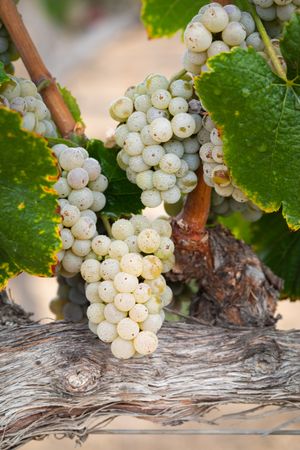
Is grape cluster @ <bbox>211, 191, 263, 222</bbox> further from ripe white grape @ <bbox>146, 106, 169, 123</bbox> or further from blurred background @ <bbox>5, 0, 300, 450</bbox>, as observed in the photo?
blurred background @ <bbox>5, 0, 300, 450</bbox>

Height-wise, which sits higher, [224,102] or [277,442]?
[224,102]

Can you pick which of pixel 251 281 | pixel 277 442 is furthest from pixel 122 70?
pixel 251 281

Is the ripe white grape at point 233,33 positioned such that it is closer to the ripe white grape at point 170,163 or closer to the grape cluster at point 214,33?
the grape cluster at point 214,33

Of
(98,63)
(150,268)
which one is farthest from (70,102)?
(98,63)

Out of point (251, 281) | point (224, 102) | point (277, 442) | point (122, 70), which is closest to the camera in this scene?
point (224, 102)

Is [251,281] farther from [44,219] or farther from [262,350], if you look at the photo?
[44,219]

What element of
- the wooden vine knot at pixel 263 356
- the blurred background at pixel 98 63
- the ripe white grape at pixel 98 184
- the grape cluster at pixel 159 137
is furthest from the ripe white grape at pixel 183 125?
the blurred background at pixel 98 63
